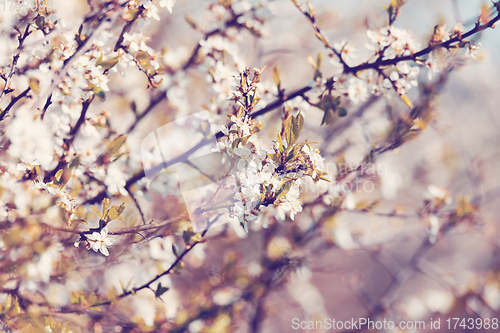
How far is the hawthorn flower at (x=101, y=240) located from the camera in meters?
0.72

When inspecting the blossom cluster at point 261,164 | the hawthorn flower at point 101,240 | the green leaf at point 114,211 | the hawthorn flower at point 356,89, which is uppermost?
the hawthorn flower at point 356,89

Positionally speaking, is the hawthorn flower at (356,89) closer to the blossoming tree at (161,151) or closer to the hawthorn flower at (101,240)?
the blossoming tree at (161,151)

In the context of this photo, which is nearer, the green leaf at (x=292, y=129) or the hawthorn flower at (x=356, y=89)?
the green leaf at (x=292, y=129)

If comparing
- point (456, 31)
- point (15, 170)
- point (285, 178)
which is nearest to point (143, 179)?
point (15, 170)

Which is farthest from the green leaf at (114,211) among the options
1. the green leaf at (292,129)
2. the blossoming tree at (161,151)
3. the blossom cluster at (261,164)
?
the green leaf at (292,129)

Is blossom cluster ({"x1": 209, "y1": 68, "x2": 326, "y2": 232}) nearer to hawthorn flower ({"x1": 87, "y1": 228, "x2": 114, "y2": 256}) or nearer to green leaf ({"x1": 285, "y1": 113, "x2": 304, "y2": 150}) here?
green leaf ({"x1": 285, "y1": 113, "x2": 304, "y2": 150})

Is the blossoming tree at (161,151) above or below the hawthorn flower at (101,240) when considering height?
above

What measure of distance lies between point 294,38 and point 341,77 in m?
2.15

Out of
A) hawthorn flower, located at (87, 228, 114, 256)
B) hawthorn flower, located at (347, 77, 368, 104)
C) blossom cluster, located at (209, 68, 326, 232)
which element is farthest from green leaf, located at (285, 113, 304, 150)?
hawthorn flower, located at (87, 228, 114, 256)

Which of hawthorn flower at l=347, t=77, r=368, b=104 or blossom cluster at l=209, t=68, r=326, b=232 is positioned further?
hawthorn flower at l=347, t=77, r=368, b=104

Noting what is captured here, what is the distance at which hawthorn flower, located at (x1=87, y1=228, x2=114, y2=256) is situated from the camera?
72cm

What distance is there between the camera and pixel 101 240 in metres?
0.73

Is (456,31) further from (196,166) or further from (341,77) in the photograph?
(196,166)

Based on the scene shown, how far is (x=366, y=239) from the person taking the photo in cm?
191
